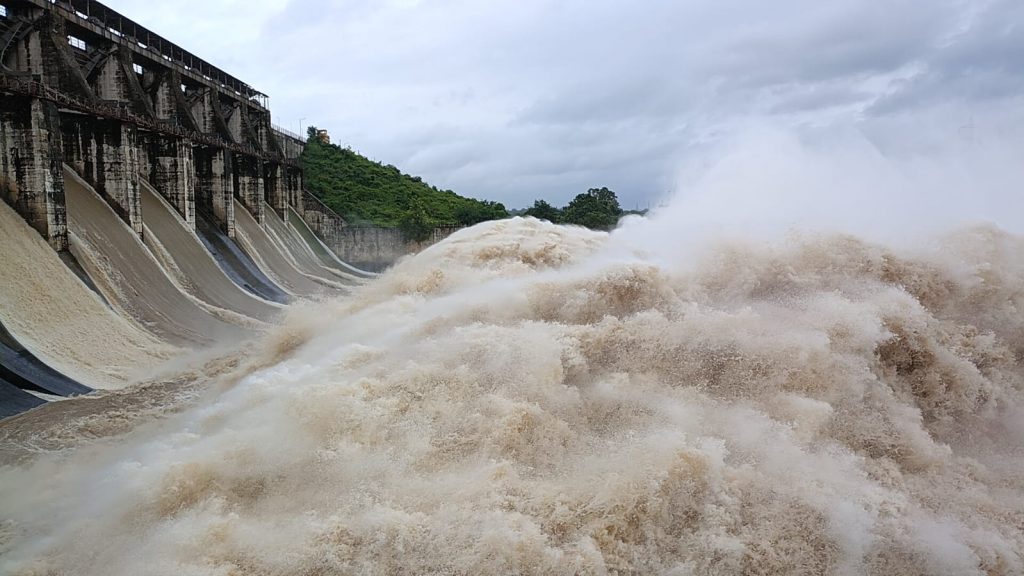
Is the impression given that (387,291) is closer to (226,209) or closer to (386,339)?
(386,339)

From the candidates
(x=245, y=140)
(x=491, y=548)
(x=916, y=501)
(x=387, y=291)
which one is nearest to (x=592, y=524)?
(x=491, y=548)

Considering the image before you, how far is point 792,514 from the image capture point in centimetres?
528

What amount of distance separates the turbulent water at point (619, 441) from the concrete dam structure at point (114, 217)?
494cm

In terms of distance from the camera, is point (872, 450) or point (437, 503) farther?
point (872, 450)

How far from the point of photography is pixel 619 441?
614cm

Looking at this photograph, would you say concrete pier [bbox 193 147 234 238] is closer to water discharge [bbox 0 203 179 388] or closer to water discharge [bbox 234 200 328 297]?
water discharge [bbox 234 200 328 297]

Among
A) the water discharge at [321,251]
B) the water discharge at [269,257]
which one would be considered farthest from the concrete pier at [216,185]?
the water discharge at [321,251]

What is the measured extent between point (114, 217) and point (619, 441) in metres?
16.1

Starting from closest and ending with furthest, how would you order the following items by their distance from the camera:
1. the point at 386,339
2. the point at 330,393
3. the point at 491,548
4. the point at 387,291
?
the point at 491,548 < the point at 330,393 < the point at 386,339 < the point at 387,291

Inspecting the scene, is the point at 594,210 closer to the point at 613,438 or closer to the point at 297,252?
the point at 297,252

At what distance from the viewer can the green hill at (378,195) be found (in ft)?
127

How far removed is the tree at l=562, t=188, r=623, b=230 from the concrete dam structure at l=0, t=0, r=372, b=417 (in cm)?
1902

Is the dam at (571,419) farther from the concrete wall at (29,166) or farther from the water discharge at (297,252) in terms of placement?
the water discharge at (297,252)

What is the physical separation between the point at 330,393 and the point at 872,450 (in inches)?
218
